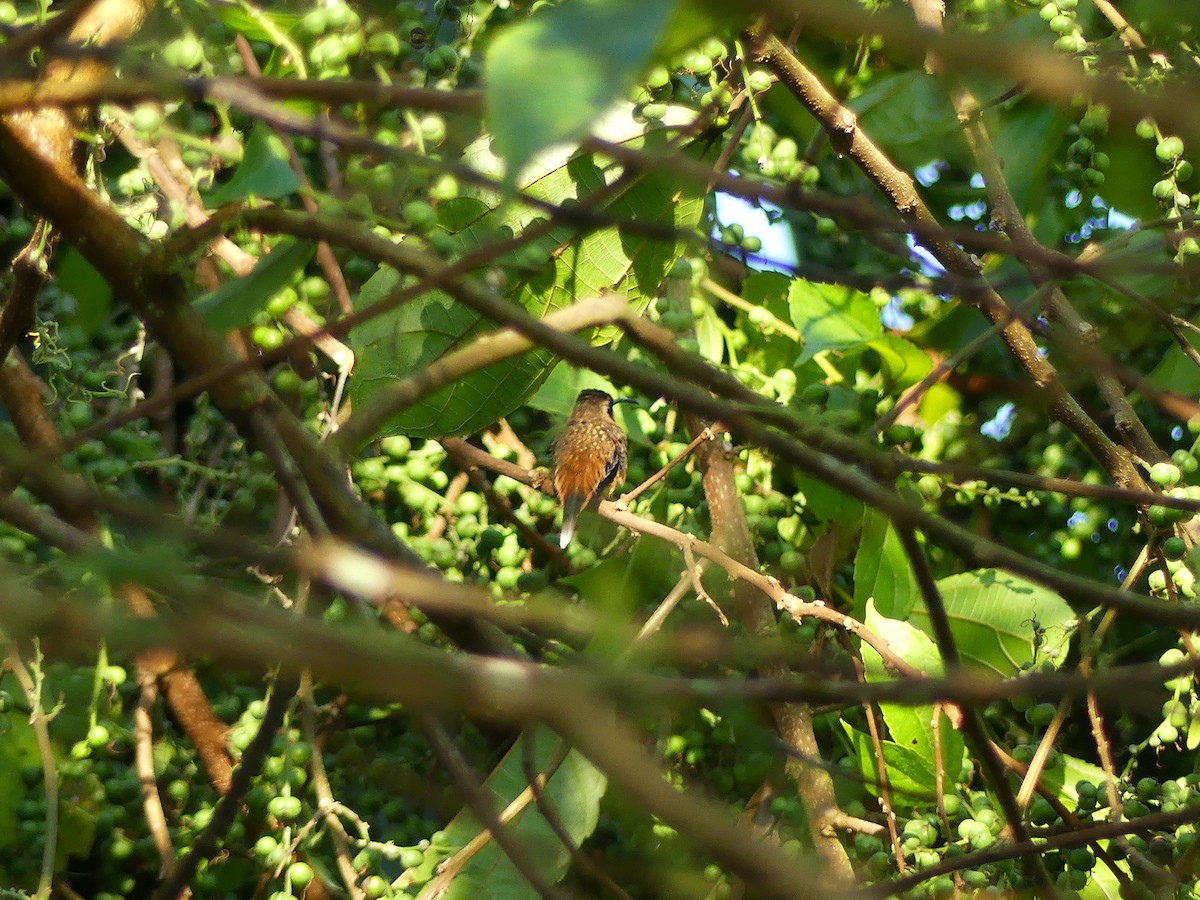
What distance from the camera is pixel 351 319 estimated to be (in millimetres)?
1028

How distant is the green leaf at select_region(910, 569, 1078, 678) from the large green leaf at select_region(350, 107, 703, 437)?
0.69 metres

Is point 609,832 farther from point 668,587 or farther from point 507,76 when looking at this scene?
point 507,76

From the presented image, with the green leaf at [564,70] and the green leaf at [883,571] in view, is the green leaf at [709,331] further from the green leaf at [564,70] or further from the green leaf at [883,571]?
the green leaf at [564,70]

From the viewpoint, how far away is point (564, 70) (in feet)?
1.86

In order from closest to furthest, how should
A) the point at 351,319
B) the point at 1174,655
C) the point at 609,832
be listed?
the point at 351,319 < the point at 1174,655 < the point at 609,832

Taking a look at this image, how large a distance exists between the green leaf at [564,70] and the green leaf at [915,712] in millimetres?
1314

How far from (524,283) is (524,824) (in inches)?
31.0

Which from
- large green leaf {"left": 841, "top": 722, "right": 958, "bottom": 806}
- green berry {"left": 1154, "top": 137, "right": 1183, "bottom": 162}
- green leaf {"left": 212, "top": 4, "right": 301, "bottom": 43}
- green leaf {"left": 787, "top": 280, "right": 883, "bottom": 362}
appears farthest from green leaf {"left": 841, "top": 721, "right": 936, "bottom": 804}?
green leaf {"left": 212, "top": 4, "right": 301, "bottom": 43}

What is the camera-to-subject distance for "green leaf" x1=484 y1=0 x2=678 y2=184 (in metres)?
0.54

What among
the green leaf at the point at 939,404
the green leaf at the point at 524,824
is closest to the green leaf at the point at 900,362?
the green leaf at the point at 939,404

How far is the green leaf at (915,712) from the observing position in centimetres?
177

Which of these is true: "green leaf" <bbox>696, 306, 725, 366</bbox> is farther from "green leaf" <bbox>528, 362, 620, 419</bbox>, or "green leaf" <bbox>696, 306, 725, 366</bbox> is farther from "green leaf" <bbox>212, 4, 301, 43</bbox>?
"green leaf" <bbox>212, 4, 301, 43</bbox>

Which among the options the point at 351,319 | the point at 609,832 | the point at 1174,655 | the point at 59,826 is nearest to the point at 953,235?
the point at 351,319

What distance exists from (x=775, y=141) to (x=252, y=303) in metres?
1.25
